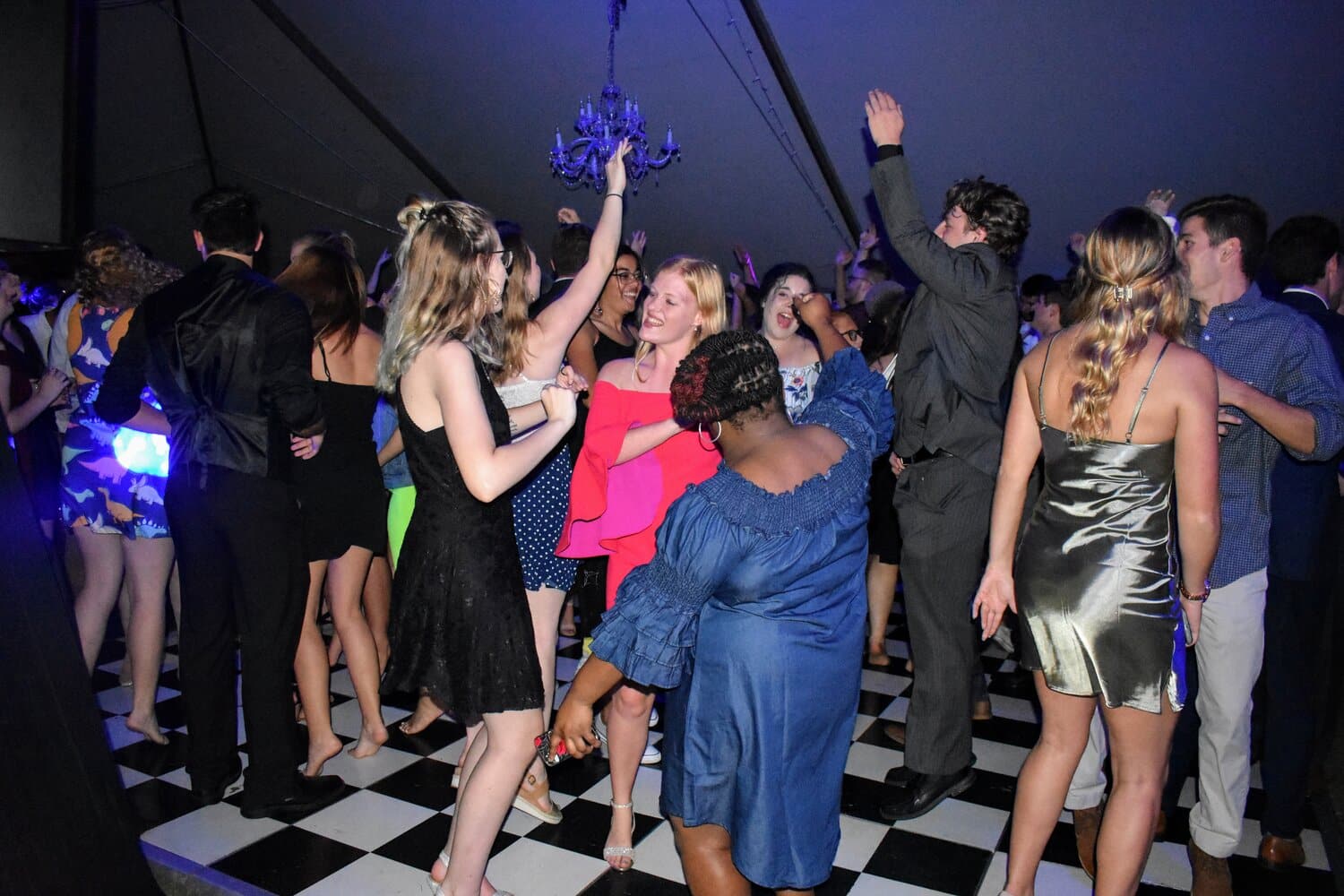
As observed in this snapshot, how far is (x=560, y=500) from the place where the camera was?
2.68 m

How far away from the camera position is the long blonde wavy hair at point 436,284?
6.43 feet

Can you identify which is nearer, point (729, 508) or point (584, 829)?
point (729, 508)

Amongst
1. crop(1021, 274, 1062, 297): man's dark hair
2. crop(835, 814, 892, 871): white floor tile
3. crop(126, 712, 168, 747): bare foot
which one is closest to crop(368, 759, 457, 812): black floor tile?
crop(126, 712, 168, 747): bare foot

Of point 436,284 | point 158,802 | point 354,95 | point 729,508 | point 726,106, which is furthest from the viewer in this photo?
point 354,95

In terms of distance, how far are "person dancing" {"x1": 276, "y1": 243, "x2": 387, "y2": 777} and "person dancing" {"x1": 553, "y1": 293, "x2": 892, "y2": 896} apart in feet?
5.06

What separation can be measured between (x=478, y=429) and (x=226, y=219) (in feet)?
4.00

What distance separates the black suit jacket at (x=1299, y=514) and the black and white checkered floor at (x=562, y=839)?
795 millimetres

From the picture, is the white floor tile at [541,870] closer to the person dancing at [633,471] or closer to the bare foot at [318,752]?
the person dancing at [633,471]

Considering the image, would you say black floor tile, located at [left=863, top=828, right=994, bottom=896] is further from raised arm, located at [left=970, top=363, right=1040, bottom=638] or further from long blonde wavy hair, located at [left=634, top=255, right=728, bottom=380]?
long blonde wavy hair, located at [left=634, top=255, right=728, bottom=380]

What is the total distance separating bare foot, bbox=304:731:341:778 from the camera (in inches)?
114

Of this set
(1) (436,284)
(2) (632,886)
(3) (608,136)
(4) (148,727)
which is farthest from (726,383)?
(3) (608,136)

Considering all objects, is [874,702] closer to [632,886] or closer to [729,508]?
[632,886]

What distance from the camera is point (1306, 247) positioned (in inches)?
105

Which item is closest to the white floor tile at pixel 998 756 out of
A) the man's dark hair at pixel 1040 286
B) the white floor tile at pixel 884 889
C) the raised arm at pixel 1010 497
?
the white floor tile at pixel 884 889
